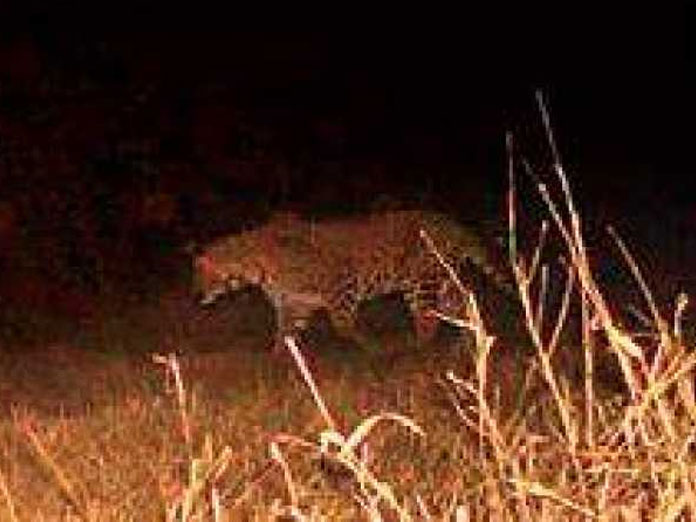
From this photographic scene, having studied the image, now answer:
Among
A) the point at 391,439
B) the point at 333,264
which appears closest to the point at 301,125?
the point at 333,264

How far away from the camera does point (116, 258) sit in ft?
43.9

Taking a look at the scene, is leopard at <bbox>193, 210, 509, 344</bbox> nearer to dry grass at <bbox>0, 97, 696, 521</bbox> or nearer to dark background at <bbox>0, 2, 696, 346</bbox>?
dry grass at <bbox>0, 97, 696, 521</bbox>

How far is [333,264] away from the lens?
11.3 m

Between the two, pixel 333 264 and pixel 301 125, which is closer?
pixel 333 264

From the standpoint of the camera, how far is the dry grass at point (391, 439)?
15.9 feet

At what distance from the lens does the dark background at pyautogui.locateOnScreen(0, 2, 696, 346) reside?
44.6 ft

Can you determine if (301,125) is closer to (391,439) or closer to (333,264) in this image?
(333,264)

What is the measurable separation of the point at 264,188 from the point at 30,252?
2135 millimetres

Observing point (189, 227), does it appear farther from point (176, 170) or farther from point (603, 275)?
point (603, 275)

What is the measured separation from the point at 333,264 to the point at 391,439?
3007mm

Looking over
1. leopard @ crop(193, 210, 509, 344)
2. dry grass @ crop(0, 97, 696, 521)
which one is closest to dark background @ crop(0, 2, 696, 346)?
leopard @ crop(193, 210, 509, 344)

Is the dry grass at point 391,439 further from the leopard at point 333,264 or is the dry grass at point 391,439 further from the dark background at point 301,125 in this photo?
the dark background at point 301,125

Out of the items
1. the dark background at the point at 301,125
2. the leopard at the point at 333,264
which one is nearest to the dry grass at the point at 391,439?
the leopard at the point at 333,264

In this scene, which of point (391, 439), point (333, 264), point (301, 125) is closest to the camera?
point (391, 439)
